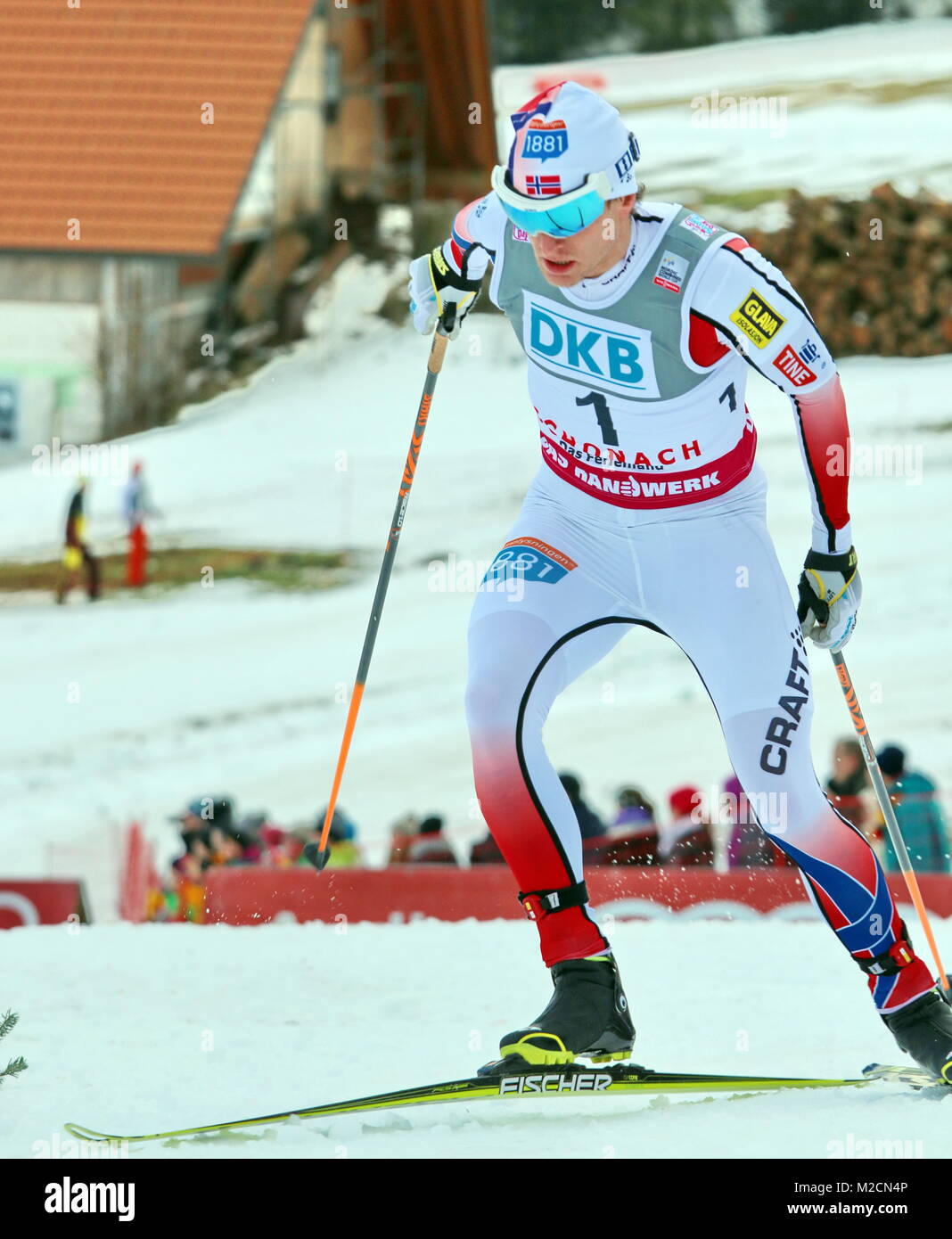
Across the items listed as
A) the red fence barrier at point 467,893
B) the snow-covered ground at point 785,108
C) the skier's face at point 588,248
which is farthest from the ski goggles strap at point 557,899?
the snow-covered ground at point 785,108

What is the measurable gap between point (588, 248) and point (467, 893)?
12.7 feet

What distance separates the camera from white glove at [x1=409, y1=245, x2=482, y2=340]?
452 centimetres

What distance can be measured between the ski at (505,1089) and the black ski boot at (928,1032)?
1.51ft

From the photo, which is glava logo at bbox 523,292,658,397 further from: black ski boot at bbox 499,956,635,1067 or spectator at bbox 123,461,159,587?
spectator at bbox 123,461,159,587

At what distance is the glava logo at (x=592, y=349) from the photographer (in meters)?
3.83

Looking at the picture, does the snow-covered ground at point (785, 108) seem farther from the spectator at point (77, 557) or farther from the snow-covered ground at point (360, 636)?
the spectator at point (77, 557)

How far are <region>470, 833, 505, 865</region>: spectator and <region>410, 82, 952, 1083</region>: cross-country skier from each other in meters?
3.36

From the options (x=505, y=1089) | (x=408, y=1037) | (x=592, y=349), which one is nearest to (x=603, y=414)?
(x=592, y=349)

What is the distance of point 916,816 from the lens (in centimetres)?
689

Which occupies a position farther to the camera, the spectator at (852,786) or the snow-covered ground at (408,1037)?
the spectator at (852,786)

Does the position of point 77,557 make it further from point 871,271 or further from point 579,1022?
point 579,1022

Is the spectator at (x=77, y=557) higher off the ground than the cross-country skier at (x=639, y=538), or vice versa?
the spectator at (x=77, y=557)

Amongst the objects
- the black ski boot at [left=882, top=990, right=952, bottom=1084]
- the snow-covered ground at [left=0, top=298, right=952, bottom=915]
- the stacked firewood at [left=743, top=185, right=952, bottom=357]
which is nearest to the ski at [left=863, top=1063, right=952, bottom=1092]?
the black ski boot at [left=882, top=990, right=952, bottom=1084]

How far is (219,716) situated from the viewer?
1430 cm
